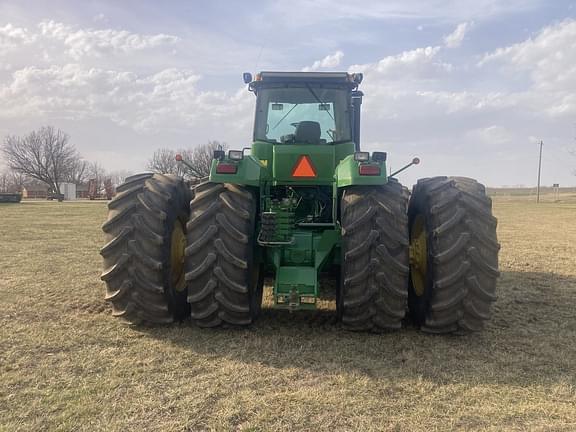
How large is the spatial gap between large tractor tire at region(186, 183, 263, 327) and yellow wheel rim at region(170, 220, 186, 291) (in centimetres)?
57

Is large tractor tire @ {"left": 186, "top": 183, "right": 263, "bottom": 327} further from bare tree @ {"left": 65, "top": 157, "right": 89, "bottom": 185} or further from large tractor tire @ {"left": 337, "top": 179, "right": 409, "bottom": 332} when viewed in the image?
bare tree @ {"left": 65, "top": 157, "right": 89, "bottom": 185}

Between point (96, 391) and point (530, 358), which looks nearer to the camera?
point (96, 391)

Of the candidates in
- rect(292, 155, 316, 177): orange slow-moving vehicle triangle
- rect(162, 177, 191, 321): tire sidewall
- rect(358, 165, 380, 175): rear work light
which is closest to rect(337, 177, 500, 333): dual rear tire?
rect(358, 165, 380, 175): rear work light

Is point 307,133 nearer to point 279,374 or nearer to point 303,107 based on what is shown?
point 303,107

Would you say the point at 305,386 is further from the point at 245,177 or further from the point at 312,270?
the point at 245,177

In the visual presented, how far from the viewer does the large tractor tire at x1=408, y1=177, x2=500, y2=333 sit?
4352 millimetres

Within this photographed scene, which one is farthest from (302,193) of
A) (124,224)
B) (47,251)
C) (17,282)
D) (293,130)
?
(47,251)

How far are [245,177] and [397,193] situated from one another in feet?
4.79

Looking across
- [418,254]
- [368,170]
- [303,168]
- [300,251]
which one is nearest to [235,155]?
[303,168]

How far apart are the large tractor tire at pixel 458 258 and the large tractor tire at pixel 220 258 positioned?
5.60ft

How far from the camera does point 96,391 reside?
340 cm

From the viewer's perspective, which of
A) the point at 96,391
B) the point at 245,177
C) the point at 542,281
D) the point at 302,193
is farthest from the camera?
the point at 542,281

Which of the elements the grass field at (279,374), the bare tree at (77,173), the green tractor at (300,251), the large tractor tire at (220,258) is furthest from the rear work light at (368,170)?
the bare tree at (77,173)

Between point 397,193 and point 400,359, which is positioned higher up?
point 397,193
